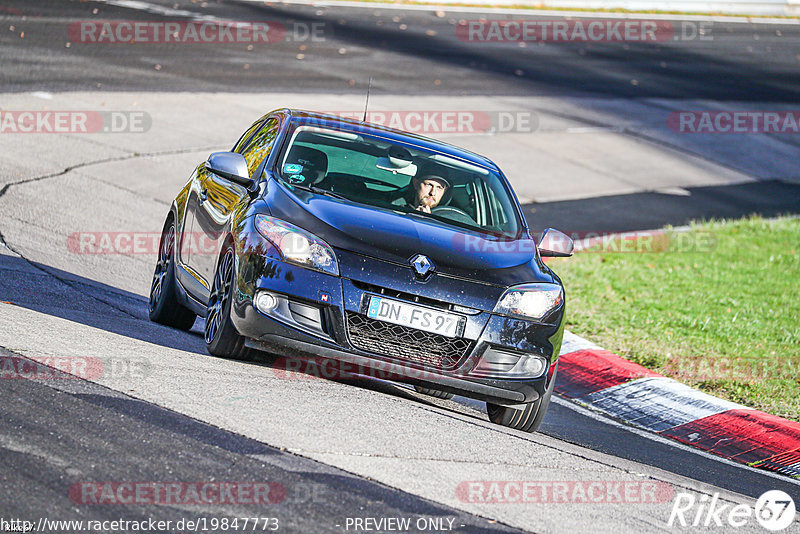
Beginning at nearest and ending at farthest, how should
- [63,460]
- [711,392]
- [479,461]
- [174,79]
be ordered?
1. [63,460]
2. [479,461]
3. [711,392]
4. [174,79]

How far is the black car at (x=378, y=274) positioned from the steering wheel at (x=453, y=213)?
0.01m

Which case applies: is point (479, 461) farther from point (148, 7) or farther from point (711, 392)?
point (148, 7)

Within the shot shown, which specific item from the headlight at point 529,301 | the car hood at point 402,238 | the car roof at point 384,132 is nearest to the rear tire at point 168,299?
the car roof at point 384,132

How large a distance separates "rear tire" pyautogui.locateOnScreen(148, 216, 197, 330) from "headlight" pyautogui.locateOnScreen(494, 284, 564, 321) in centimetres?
269

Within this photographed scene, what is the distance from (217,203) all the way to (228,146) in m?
8.55

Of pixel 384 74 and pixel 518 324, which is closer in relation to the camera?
pixel 518 324

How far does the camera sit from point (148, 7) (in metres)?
25.4

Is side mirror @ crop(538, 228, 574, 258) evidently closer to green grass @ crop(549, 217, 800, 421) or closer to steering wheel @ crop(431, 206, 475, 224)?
steering wheel @ crop(431, 206, 475, 224)

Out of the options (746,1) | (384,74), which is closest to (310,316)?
(384,74)

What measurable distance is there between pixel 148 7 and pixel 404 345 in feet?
67.2

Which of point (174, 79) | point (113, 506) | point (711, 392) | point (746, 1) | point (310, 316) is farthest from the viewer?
point (746, 1)

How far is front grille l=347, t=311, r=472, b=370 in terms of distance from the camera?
6520mm

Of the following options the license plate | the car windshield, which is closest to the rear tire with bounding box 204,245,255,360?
the car windshield

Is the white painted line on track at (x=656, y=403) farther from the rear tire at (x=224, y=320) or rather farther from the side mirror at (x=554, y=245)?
the rear tire at (x=224, y=320)
